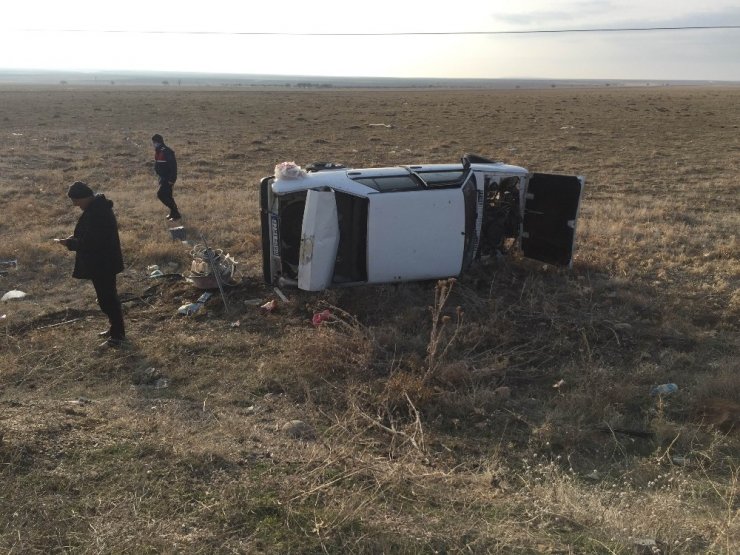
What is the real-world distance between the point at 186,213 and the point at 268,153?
10.5 meters

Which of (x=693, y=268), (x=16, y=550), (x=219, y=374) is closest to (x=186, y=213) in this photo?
(x=219, y=374)

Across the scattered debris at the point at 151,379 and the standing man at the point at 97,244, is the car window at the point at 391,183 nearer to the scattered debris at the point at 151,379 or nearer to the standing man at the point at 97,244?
the standing man at the point at 97,244

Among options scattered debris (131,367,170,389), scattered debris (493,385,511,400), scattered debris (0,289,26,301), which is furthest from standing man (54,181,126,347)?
scattered debris (493,385,511,400)

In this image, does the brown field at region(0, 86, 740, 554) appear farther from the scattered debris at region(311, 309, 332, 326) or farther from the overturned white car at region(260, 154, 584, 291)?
the overturned white car at region(260, 154, 584, 291)

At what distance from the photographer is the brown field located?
10.6 feet

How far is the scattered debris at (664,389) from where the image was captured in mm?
5211

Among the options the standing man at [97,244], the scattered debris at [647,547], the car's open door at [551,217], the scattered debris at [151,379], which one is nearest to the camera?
the scattered debris at [647,547]

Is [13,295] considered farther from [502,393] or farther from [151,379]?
[502,393]

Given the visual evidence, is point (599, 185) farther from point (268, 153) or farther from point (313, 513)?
point (313, 513)

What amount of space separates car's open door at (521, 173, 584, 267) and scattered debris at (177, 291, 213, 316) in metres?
4.39

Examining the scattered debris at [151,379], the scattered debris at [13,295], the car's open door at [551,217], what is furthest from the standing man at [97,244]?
the car's open door at [551,217]

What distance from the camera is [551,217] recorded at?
824 cm

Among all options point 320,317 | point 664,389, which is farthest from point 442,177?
point 664,389

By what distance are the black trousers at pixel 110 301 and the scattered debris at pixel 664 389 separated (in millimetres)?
5197
